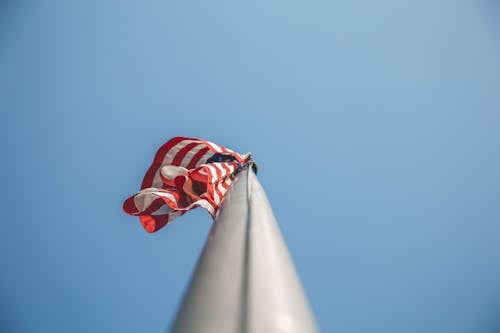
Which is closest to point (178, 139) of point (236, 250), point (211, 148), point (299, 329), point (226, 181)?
point (211, 148)

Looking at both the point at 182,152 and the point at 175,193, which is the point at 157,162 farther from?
the point at 175,193

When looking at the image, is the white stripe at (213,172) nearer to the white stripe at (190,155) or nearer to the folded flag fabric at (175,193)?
the folded flag fabric at (175,193)

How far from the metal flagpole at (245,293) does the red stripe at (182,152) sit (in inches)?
144

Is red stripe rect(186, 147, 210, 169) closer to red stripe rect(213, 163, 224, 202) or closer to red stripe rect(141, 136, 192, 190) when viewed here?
red stripe rect(141, 136, 192, 190)

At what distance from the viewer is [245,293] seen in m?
0.59

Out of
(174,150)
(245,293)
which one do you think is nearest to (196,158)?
(174,150)

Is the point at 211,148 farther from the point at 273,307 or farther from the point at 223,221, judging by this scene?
the point at 273,307

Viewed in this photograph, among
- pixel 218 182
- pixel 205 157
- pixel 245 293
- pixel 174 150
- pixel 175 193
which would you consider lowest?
pixel 245 293

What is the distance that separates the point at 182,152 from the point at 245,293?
3.95 m

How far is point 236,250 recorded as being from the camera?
766 mm

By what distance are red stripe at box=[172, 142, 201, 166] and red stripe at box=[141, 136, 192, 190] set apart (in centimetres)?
12

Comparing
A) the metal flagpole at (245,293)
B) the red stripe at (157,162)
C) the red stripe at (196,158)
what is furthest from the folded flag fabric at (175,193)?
the metal flagpole at (245,293)

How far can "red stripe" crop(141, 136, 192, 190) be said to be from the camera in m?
4.25

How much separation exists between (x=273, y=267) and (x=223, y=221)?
39cm
